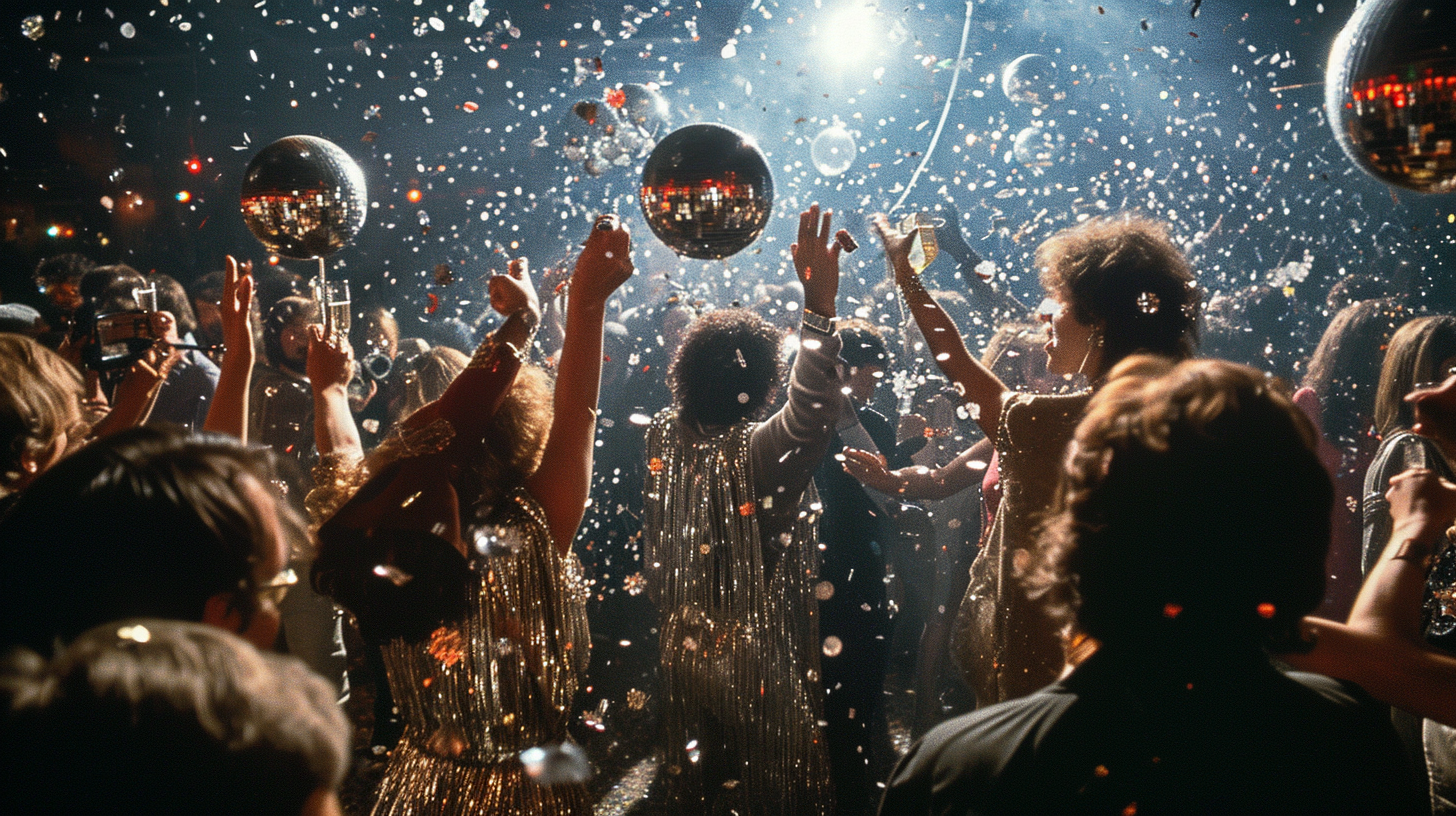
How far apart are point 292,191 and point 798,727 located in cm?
215

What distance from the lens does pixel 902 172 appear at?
405 inches

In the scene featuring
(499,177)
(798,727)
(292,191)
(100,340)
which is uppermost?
(499,177)

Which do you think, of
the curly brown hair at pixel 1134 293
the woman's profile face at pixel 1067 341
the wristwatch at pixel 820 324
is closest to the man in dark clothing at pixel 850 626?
the wristwatch at pixel 820 324

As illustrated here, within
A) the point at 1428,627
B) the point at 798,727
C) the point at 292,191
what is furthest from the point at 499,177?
the point at 1428,627

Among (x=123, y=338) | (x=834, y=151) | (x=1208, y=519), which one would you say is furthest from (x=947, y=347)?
(x=834, y=151)

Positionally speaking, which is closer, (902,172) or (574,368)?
(574,368)

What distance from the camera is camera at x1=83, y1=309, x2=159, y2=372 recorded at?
229 cm

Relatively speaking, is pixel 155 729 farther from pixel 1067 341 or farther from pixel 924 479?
pixel 924 479

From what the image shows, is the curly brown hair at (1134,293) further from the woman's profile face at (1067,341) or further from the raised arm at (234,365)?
the raised arm at (234,365)

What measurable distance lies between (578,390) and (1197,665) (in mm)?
1149

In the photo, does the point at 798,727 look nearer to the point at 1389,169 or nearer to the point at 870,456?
the point at 870,456

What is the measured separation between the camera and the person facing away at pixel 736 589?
2352 mm

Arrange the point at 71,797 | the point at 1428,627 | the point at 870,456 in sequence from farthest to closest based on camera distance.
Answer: the point at 870,456 < the point at 1428,627 < the point at 71,797

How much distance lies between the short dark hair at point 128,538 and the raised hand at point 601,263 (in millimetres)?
807
